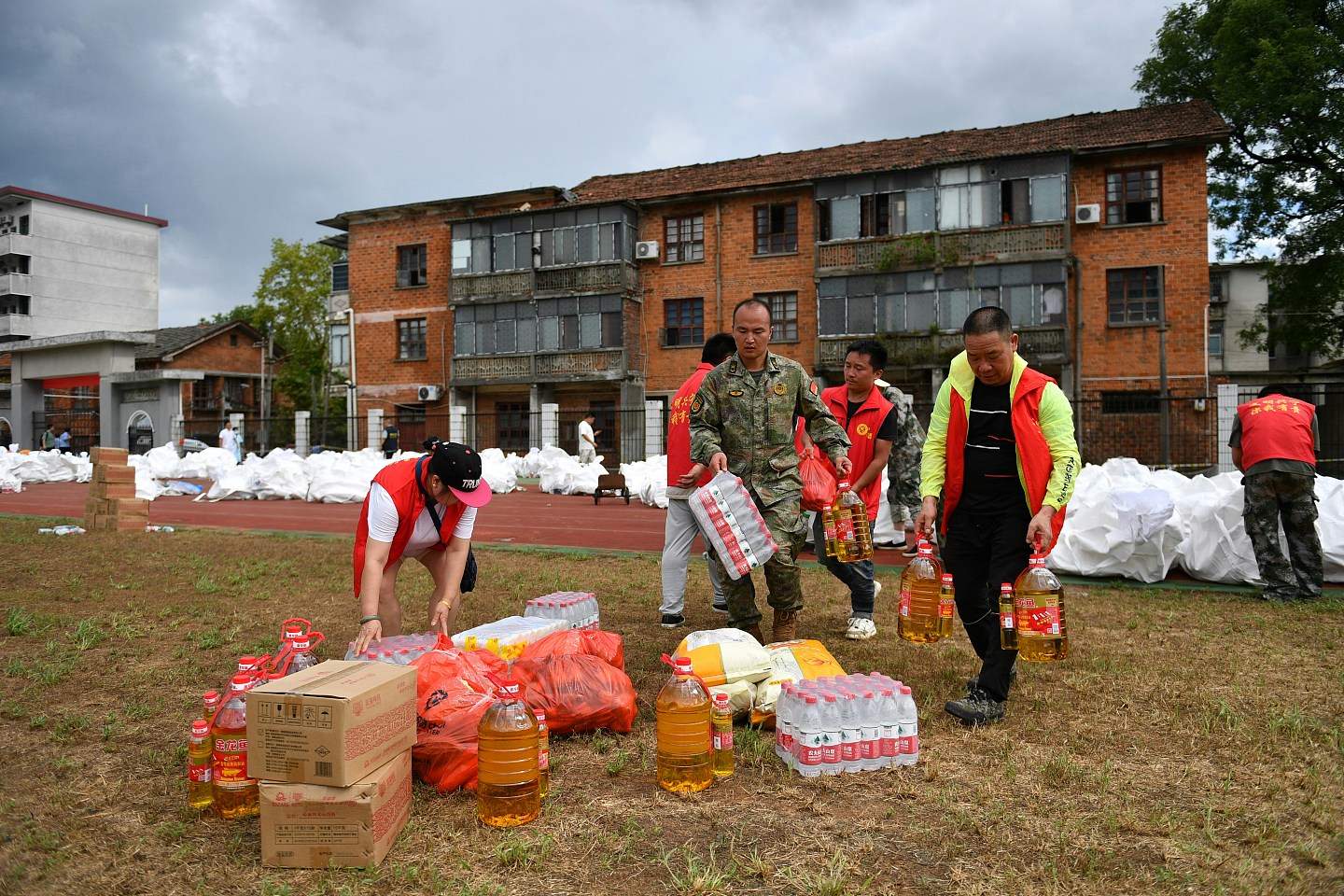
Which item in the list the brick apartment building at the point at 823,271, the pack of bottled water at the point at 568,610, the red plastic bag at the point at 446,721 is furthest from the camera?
the brick apartment building at the point at 823,271

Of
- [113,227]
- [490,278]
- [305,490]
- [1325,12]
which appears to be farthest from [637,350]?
[113,227]

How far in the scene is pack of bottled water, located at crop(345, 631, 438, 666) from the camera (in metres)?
4.13

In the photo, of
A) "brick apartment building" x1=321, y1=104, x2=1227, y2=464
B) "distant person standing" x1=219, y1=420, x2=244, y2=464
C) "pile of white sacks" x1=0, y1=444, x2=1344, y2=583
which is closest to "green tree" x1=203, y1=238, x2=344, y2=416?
"brick apartment building" x1=321, y1=104, x2=1227, y2=464

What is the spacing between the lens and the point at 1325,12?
29047 mm

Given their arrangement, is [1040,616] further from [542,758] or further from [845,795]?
[542,758]

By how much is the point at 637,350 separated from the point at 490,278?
6656 millimetres

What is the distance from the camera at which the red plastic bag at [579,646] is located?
4680mm

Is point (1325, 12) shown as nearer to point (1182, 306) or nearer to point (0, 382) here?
point (1182, 306)

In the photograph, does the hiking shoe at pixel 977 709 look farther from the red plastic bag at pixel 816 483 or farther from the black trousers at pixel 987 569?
the red plastic bag at pixel 816 483

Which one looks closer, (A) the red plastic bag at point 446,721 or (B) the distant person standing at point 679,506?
(A) the red plastic bag at point 446,721

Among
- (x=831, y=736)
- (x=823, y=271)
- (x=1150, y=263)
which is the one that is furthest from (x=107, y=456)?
(x=1150, y=263)

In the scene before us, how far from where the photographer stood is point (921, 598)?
5031mm

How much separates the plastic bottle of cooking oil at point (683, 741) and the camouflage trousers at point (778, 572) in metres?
1.60

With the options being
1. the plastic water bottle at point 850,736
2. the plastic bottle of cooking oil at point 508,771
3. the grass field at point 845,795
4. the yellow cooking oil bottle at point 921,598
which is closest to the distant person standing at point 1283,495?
the grass field at point 845,795
